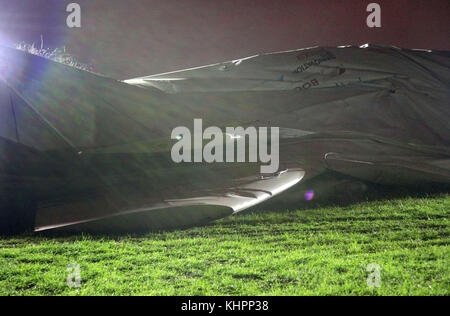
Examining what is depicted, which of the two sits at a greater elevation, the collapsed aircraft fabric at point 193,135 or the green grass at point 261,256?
the collapsed aircraft fabric at point 193,135

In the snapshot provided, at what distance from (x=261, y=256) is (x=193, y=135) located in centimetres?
167

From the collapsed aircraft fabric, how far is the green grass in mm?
233

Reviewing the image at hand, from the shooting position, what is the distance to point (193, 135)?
3781mm

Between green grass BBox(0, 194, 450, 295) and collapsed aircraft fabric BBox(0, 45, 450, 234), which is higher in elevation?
collapsed aircraft fabric BBox(0, 45, 450, 234)

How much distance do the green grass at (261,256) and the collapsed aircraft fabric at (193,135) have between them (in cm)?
23

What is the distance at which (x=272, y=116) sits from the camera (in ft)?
13.9

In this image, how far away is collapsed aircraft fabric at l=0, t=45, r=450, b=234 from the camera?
324 cm

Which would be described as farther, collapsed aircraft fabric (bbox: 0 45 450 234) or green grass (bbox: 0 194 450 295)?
collapsed aircraft fabric (bbox: 0 45 450 234)

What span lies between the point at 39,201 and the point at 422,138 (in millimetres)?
3953

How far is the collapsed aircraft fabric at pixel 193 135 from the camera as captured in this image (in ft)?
10.6

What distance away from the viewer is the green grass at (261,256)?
2018mm

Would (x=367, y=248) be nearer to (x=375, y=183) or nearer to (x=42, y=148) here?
(x=375, y=183)

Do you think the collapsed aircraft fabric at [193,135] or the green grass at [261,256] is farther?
the collapsed aircraft fabric at [193,135]
